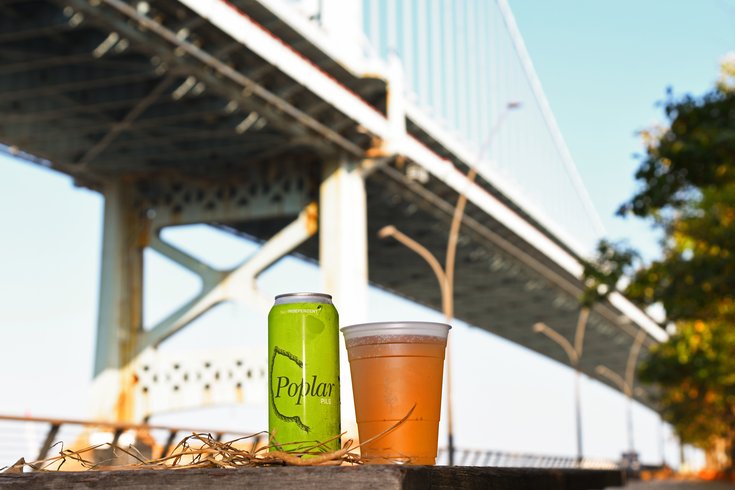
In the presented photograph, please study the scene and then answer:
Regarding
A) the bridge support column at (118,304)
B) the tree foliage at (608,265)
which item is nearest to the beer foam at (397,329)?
the tree foliage at (608,265)

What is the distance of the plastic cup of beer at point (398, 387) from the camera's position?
206cm

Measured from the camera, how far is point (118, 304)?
2720 centimetres

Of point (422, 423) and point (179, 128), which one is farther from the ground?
point (179, 128)

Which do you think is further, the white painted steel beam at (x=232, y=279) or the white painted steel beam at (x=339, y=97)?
the white painted steel beam at (x=232, y=279)

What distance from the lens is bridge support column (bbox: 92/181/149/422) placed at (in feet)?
85.7

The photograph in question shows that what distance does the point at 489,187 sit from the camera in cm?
3400

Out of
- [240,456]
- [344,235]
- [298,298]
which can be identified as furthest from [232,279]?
[240,456]

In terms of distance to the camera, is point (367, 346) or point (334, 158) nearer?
point (367, 346)

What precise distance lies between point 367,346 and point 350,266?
22649 millimetres

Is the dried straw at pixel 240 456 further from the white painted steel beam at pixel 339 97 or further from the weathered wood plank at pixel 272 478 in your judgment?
the white painted steel beam at pixel 339 97

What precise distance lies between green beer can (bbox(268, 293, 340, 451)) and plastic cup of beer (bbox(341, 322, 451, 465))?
52mm

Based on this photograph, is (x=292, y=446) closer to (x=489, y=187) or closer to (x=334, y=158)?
(x=334, y=158)

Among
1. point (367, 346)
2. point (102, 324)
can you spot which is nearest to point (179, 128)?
point (102, 324)

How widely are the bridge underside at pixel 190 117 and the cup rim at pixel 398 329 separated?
15.1 metres
